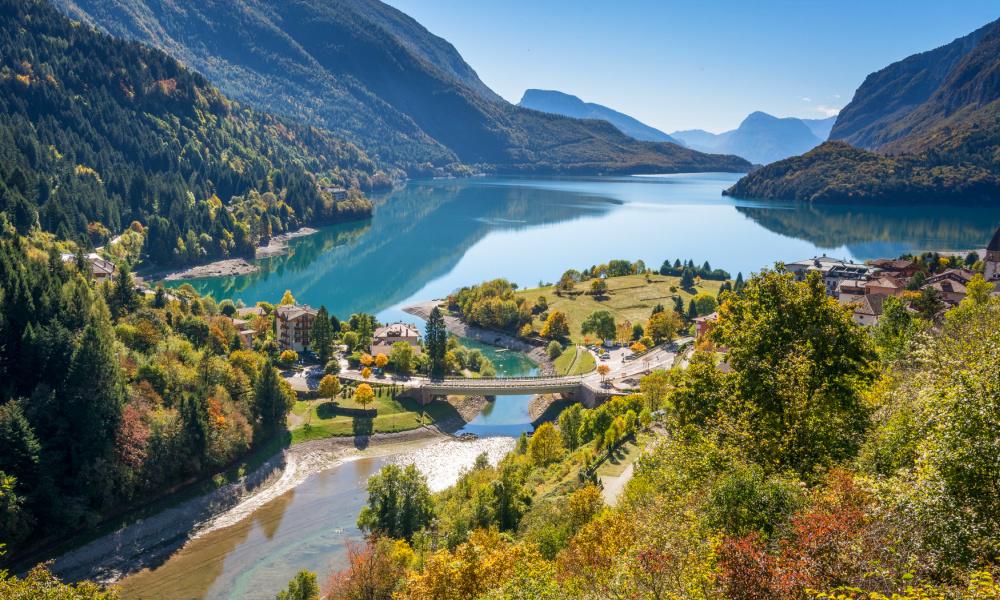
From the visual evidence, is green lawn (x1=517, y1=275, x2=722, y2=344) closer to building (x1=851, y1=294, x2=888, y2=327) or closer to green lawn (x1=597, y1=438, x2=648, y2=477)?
building (x1=851, y1=294, x2=888, y2=327)

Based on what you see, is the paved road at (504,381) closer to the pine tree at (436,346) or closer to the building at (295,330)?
the pine tree at (436,346)

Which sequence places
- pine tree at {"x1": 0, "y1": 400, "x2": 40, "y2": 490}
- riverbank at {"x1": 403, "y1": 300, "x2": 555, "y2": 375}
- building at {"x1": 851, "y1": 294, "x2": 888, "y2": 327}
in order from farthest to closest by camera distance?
1. riverbank at {"x1": 403, "y1": 300, "x2": 555, "y2": 375}
2. building at {"x1": 851, "y1": 294, "x2": 888, "y2": 327}
3. pine tree at {"x1": 0, "y1": 400, "x2": 40, "y2": 490}

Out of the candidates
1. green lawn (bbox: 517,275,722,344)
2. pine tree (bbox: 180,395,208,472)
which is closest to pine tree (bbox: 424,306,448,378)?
green lawn (bbox: 517,275,722,344)

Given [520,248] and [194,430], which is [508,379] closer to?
[194,430]

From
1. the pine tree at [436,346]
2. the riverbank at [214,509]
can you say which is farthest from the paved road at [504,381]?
the riverbank at [214,509]

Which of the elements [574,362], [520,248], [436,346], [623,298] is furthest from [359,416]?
[520,248]
